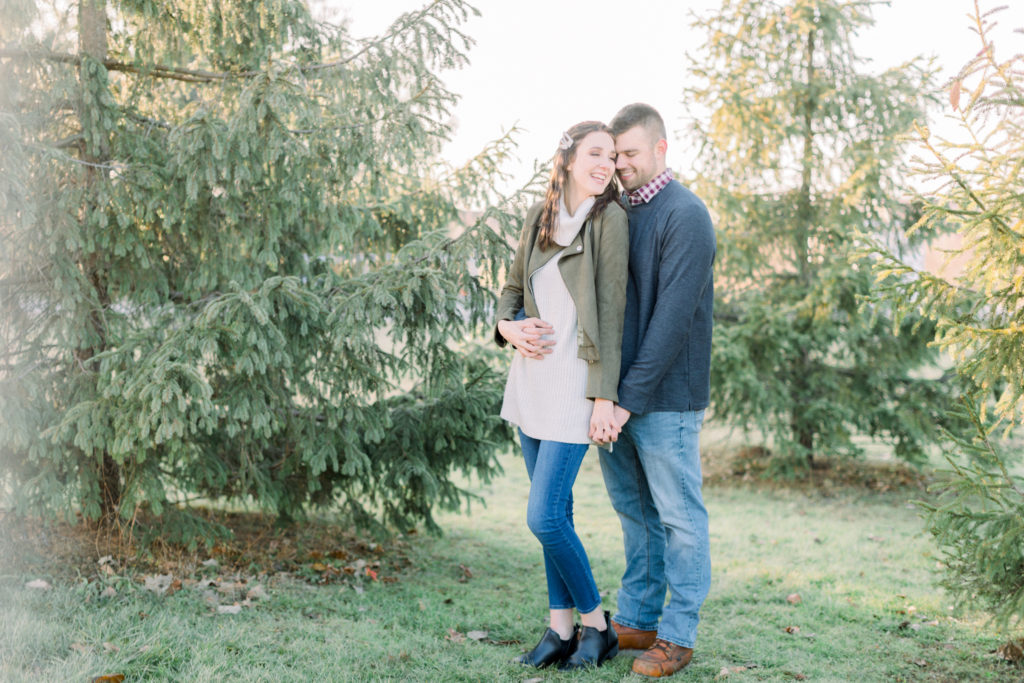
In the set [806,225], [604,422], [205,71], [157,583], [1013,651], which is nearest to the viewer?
[604,422]

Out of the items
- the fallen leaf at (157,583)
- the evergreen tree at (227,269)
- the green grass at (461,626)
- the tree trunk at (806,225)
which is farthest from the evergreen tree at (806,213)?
the fallen leaf at (157,583)

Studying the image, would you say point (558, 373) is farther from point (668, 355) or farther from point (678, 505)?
point (678, 505)

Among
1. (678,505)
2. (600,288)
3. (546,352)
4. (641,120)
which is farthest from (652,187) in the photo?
(678,505)

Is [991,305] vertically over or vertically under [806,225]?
under

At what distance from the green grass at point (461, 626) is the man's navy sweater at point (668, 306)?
1.14 m

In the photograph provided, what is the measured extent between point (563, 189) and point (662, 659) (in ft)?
6.30

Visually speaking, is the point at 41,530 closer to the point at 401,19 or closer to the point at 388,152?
the point at 388,152

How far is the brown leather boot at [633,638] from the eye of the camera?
340cm

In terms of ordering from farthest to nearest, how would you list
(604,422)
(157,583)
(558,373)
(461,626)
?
(157,583) → (461,626) → (558,373) → (604,422)

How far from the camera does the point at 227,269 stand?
4.33m

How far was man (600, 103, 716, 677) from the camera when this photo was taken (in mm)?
3000

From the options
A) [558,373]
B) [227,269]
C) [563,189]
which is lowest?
[558,373]

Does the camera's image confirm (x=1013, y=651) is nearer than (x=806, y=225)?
Yes

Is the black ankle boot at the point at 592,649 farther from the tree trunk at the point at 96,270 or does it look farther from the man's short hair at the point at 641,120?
the tree trunk at the point at 96,270
